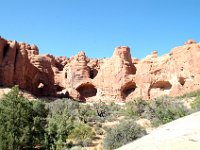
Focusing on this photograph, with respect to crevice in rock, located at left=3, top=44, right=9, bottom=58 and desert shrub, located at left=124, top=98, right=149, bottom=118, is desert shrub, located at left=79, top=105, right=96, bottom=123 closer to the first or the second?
desert shrub, located at left=124, top=98, right=149, bottom=118

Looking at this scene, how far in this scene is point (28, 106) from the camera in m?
18.6


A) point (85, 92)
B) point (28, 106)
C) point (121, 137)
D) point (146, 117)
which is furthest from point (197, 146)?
point (85, 92)

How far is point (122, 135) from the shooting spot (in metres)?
18.1

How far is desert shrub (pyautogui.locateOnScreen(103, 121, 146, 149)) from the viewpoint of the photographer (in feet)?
56.7

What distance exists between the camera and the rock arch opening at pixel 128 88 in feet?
175

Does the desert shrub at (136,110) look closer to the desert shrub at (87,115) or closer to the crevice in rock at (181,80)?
the desert shrub at (87,115)

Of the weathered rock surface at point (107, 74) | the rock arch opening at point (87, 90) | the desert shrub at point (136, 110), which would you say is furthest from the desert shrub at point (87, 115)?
the rock arch opening at point (87, 90)

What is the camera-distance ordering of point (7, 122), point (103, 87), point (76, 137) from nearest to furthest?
point (7, 122), point (76, 137), point (103, 87)

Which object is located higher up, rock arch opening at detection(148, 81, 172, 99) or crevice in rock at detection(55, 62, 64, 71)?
crevice in rock at detection(55, 62, 64, 71)

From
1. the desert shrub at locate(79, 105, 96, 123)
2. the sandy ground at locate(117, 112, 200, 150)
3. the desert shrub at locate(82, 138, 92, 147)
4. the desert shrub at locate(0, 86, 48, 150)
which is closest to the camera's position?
the sandy ground at locate(117, 112, 200, 150)

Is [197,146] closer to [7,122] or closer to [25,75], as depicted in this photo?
[7,122]

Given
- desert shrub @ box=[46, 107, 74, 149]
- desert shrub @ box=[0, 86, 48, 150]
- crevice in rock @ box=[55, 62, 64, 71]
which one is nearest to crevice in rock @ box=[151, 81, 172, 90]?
crevice in rock @ box=[55, 62, 64, 71]

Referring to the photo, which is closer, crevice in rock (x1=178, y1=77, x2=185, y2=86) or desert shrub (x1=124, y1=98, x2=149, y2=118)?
desert shrub (x1=124, y1=98, x2=149, y2=118)

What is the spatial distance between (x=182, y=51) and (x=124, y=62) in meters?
9.28
